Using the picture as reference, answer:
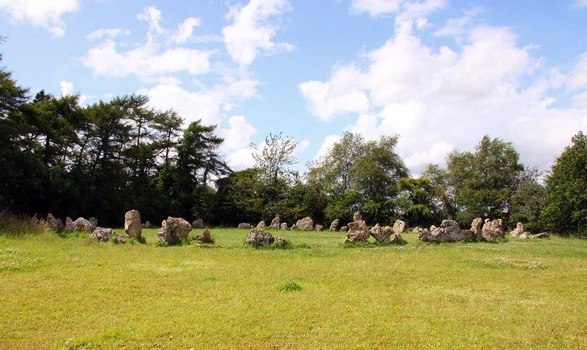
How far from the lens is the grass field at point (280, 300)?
866cm

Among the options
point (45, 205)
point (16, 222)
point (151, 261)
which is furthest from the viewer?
point (45, 205)

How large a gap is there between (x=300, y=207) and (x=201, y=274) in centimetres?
4104

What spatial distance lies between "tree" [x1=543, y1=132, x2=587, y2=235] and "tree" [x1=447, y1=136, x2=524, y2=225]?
9.89 meters

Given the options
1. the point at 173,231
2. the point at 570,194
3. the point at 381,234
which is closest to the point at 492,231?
the point at 381,234

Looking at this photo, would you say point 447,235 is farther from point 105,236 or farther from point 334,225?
point 334,225

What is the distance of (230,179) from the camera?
60.3m

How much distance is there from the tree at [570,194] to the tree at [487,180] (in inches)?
390

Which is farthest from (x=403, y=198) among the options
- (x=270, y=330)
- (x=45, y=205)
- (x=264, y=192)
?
(x=270, y=330)

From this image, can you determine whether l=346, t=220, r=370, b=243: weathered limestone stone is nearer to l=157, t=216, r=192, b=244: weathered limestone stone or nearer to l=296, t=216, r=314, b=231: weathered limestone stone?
l=157, t=216, r=192, b=244: weathered limestone stone

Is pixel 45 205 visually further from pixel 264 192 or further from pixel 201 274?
pixel 201 274

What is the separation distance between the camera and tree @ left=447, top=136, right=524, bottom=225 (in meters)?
55.3

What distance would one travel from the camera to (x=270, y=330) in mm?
9125

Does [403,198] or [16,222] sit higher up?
[403,198]

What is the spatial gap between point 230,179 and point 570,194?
1522 inches
